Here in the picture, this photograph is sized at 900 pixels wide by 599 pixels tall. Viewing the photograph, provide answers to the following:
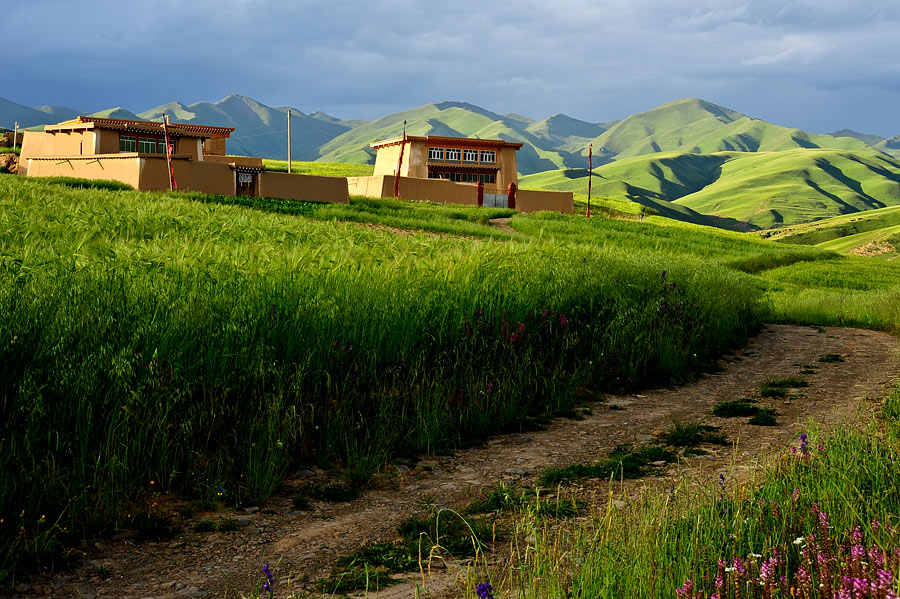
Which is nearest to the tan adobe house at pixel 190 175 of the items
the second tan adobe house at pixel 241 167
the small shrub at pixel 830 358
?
the second tan adobe house at pixel 241 167

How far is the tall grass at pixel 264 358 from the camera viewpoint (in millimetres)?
5574

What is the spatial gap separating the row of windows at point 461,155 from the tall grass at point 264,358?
55.9 metres

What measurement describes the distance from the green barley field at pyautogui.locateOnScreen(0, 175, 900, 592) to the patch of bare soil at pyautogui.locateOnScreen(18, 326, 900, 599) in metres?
0.31

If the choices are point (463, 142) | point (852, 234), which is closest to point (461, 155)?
point (463, 142)

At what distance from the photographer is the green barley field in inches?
217

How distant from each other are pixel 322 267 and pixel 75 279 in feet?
10.9

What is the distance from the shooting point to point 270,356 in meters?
6.91

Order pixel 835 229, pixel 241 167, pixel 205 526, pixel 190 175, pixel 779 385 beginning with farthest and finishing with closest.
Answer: pixel 835 229 → pixel 241 167 → pixel 190 175 → pixel 779 385 → pixel 205 526

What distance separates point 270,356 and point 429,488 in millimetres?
1855

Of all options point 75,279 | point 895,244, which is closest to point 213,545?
point 75,279

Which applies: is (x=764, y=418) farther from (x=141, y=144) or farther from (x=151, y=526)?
(x=141, y=144)

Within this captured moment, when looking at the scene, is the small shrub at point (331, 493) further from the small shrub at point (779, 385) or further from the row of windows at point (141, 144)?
the row of windows at point (141, 144)

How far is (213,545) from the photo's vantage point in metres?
5.15

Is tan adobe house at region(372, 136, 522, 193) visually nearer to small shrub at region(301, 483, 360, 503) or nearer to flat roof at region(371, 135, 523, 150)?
flat roof at region(371, 135, 523, 150)
